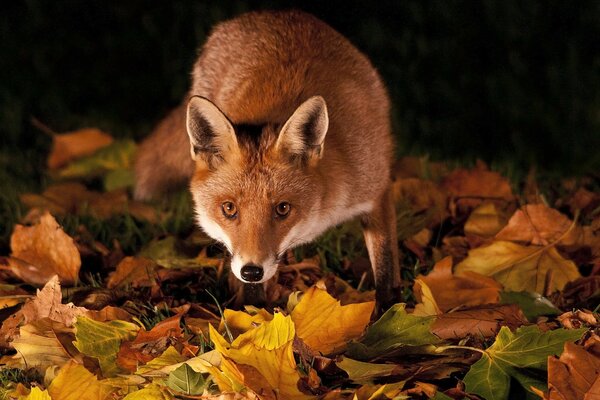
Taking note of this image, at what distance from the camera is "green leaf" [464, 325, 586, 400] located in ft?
Answer: 9.09

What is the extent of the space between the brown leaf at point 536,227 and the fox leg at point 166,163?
1779 millimetres

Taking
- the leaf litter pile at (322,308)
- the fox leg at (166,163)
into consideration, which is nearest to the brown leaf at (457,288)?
the leaf litter pile at (322,308)

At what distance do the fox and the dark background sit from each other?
1413mm

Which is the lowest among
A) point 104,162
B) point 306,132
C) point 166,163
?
point 104,162

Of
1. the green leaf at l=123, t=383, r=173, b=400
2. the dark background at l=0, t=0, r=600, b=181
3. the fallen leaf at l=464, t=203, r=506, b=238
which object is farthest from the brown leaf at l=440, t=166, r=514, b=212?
the green leaf at l=123, t=383, r=173, b=400

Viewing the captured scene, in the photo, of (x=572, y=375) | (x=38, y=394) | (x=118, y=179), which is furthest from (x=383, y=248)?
(x=118, y=179)

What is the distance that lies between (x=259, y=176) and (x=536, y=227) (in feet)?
4.07

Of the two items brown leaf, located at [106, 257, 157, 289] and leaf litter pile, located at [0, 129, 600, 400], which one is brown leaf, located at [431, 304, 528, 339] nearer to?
leaf litter pile, located at [0, 129, 600, 400]

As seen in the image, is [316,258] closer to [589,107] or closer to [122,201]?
[122,201]

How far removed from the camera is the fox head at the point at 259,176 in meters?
3.44

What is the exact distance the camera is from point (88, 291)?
11.8 ft

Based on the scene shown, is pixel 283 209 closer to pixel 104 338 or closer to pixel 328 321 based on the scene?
pixel 328 321

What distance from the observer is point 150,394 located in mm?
2826

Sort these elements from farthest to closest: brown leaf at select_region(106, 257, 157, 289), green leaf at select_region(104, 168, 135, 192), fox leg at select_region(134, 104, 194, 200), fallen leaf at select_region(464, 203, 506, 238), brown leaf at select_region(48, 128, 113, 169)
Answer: brown leaf at select_region(48, 128, 113, 169) → green leaf at select_region(104, 168, 135, 192) → fox leg at select_region(134, 104, 194, 200) → fallen leaf at select_region(464, 203, 506, 238) → brown leaf at select_region(106, 257, 157, 289)
